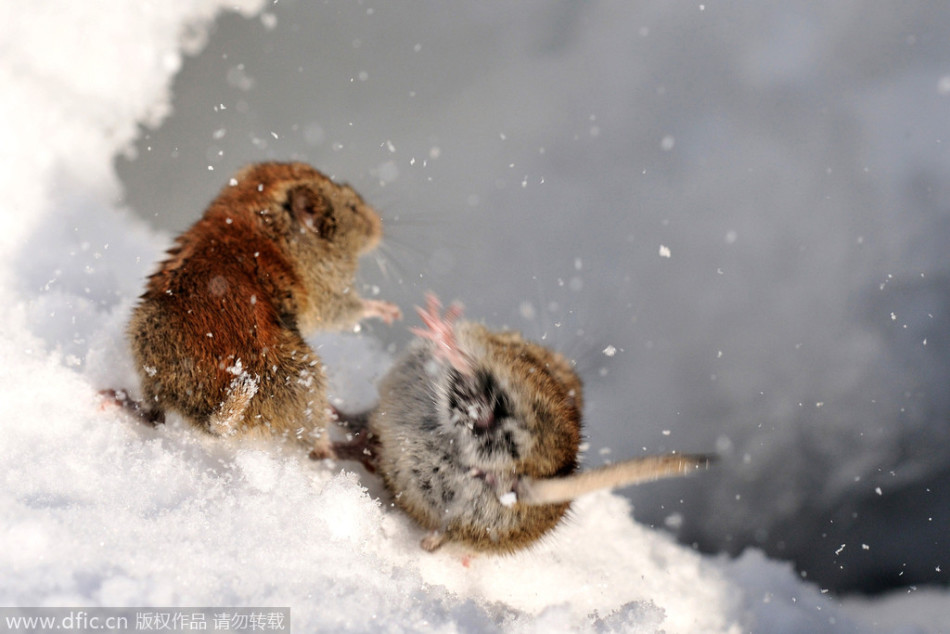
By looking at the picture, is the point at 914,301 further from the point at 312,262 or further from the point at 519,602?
the point at 312,262

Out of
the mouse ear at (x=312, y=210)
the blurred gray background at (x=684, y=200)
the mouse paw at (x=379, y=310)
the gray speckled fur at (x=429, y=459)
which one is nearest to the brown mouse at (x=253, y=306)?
the mouse ear at (x=312, y=210)

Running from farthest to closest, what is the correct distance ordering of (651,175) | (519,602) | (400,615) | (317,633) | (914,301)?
(651,175) → (914,301) → (519,602) → (400,615) → (317,633)

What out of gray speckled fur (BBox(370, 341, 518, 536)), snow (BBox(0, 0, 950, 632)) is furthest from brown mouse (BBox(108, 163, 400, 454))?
snow (BBox(0, 0, 950, 632))

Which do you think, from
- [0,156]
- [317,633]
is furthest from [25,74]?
[317,633]

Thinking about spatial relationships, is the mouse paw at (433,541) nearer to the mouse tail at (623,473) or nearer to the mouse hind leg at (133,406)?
the mouse tail at (623,473)

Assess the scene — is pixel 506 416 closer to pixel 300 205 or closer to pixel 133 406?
pixel 300 205
